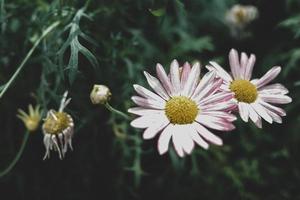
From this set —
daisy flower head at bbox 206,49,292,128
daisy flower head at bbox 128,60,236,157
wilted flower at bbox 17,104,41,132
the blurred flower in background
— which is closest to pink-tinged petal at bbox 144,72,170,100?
daisy flower head at bbox 128,60,236,157

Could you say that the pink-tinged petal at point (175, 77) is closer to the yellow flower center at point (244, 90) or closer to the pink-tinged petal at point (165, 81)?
the pink-tinged petal at point (165, 81)

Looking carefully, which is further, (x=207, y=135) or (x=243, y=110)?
(x=243, y=110)

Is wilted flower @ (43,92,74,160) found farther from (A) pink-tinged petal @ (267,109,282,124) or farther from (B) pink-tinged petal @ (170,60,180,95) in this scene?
(A) pink-tinged petal @ (267,109,282,124)

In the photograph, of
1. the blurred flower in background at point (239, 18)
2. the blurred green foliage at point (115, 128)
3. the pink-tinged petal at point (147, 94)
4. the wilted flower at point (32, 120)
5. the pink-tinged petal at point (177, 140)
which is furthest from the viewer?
the blurred flower in background at point (239, 18)

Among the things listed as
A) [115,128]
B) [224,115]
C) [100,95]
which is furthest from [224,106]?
[115,128]

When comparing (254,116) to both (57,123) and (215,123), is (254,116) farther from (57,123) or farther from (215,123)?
(57,123)

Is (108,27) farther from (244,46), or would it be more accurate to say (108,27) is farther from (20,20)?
(244,46)

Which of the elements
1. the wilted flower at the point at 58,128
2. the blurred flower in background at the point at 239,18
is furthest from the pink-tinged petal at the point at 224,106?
the blurred flower in background at the point at 239,18
